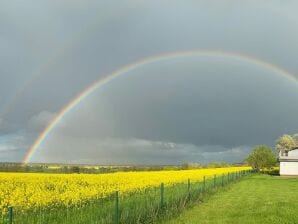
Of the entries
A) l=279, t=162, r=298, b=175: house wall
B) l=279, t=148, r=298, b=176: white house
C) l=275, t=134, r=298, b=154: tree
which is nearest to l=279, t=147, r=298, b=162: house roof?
l=279, t=148, r=298, b=176: white house

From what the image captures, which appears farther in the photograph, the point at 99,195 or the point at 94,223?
the point at 99,195

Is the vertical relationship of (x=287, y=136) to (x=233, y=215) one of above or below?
above

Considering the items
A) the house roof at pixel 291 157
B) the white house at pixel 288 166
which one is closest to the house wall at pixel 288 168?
the white house at pixel 288 166

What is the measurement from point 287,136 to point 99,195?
119147 mm

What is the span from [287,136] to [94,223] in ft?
412

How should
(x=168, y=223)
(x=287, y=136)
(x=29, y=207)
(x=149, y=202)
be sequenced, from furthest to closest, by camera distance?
(x=287, y=136) → (x=149, y=202) → (x=168, y=223) → (x=29, y=207)

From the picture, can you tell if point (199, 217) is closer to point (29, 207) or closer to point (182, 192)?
point (182, 192)

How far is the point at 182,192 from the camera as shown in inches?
969

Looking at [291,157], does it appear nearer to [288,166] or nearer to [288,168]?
[288,166]

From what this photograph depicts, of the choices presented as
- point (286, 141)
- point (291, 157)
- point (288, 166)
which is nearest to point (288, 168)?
point (288, 166)

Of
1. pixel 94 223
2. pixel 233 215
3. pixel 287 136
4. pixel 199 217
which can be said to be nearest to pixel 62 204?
pixel 94 223

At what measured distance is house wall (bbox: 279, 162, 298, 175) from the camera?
9388 cm

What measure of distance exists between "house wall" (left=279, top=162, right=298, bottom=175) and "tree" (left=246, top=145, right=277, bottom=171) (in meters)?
14.4

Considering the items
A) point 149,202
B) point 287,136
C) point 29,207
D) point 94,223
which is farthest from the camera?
point 287,136
